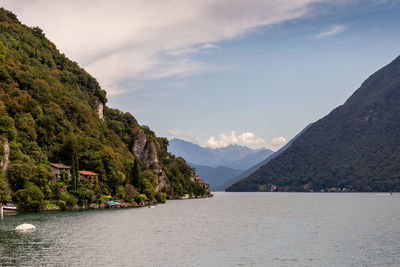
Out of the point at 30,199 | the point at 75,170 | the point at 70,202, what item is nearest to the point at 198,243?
the point at 30,199

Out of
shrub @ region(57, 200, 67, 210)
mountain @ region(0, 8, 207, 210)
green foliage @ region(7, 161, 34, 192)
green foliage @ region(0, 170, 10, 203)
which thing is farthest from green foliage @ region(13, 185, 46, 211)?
shrub @ region(57, 200, 67, 210)

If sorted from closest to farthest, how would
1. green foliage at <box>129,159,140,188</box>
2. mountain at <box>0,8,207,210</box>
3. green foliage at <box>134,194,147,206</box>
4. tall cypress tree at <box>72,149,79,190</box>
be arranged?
mountain at <box>0,8,207,210</box> → tall cypress tree at <box>72,149,79,190</box> → green foliage at <box>134,194,147,206</box> → green foliage at <box>129,159,140,188</box>

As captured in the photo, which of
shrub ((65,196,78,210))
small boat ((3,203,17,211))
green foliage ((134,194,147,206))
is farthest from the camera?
green foliage ((134,194,147,206))

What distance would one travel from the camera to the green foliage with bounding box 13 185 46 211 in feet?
315

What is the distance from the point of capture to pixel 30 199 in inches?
3831

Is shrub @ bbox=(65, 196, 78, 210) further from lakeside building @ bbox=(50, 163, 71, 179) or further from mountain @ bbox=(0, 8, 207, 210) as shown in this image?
lakeside building @ bbox=(50, 163, 71, 179)

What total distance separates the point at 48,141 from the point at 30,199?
121 feet

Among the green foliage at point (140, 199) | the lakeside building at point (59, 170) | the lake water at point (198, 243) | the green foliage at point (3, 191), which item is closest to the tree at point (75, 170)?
the lakeside building at point (59, 170)

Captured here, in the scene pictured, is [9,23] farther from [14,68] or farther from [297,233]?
[297,233]

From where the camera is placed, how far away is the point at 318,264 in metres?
44.2

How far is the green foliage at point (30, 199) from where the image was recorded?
315ft

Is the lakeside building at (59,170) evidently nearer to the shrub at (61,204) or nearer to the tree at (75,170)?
the tree at (75,170)

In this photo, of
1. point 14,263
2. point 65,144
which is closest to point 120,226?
point 14,263

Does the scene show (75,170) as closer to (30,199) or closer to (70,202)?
(70,202)
